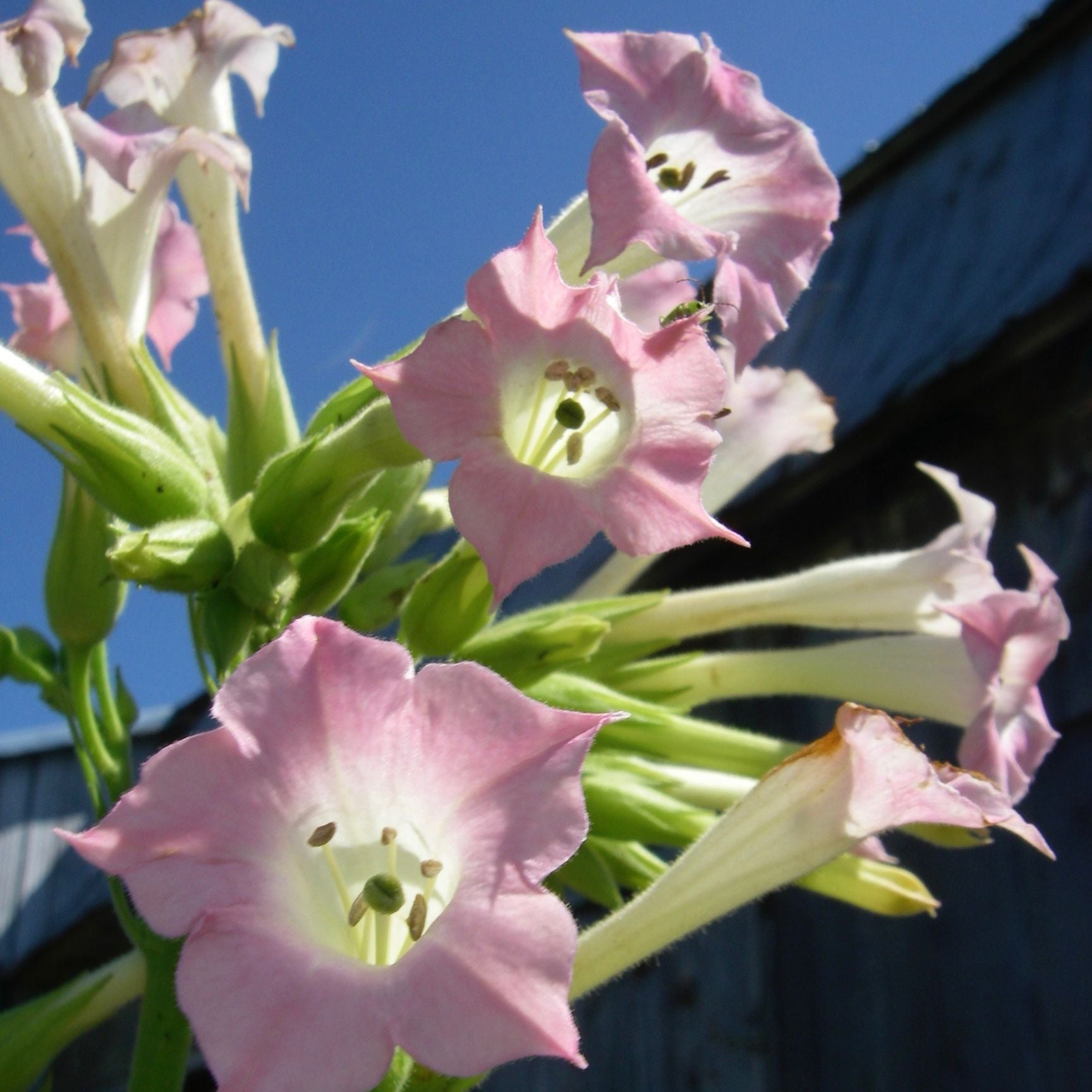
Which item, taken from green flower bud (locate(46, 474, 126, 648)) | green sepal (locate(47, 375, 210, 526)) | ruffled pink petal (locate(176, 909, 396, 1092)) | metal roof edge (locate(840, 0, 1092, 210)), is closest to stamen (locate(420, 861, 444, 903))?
ruffled pink petal (locate(176, 909, 396, 1092))

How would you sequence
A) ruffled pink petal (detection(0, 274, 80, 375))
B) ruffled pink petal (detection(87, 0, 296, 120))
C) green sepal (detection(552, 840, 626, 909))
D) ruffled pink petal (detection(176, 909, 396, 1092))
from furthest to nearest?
ruffled pink petal (detection(0, 274, 80, 375)) → ruffled pink petal (detection(87, 0, 296, 120)) → green sepal (detection(552, 840, 626, 909)) → ruffled pink petal (detection(176, 909, 396, 1092))

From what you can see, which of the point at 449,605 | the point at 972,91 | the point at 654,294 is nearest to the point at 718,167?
the point at 654,294

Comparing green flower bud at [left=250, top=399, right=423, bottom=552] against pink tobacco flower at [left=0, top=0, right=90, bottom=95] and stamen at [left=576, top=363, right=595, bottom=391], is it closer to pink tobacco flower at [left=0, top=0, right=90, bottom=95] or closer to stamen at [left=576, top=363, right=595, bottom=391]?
stamen at [left=576, top=363, right=595, bottom=391]

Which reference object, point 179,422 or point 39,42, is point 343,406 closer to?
point 179,422

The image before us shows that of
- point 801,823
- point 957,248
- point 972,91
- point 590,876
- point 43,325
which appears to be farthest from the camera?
point 972,91

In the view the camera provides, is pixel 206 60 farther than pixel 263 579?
Yes

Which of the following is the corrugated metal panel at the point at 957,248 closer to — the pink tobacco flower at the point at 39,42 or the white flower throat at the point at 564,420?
the white flower throat at the point at 564,420
